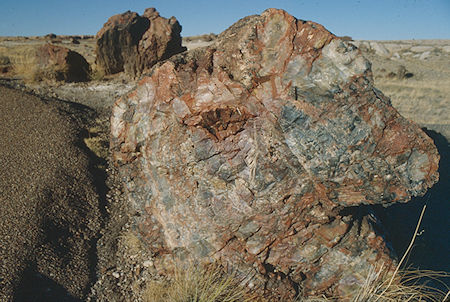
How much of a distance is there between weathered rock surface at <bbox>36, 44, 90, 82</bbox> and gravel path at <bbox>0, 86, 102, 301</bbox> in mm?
3091

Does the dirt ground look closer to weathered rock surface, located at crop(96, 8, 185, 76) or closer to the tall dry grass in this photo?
the tall dry grass

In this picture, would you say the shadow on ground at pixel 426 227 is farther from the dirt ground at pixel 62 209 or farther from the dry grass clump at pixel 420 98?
the dry grass clump at pixel 420 98

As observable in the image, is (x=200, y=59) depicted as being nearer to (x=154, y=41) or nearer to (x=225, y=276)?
(x=225, y=276)

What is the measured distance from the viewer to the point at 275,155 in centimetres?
291

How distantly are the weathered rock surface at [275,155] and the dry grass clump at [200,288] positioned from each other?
0.11 metres

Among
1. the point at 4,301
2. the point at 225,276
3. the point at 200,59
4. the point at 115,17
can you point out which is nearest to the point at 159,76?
the point at 200,59

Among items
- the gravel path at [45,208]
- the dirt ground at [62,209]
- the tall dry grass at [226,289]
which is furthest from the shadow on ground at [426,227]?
the gravel path at [45,208]

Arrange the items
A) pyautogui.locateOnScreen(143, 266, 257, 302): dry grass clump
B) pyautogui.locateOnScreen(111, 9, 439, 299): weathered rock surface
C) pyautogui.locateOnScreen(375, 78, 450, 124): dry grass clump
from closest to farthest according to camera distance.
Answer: pyautogui.locateOnScreen(111, 9, 439, 299): weathered rock surface, pyautogui.locateOnScreen(143, 266, 257, 302): dry grass clump, pyautogui.locateOnScreen(375, 78, 450, 124): dry grass clump

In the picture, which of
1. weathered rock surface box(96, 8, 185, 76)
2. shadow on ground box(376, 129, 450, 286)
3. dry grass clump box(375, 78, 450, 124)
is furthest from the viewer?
weathered rock surface box(96, 8, 185, 76)

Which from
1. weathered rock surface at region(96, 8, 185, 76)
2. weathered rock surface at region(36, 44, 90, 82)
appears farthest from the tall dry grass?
weathered rock surface at region(96, 8, 185, 76)

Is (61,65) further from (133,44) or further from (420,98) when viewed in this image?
(420,98)

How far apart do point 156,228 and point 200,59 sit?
1.83 meters

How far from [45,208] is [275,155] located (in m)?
3.00

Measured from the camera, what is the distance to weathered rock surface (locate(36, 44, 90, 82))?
30.3 ft
